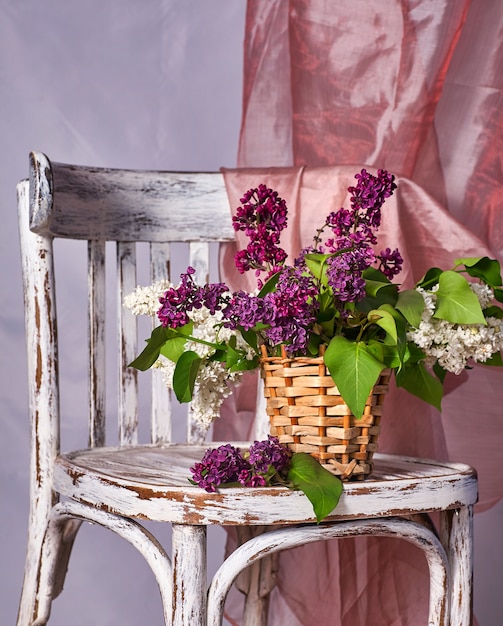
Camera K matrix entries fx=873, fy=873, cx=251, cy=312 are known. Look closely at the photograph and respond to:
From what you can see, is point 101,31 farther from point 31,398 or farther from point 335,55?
point 31,398

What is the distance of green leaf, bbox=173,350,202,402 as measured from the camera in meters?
0.80

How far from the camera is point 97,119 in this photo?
1.71 m

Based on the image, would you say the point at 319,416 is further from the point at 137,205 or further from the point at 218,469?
the point at 137,205

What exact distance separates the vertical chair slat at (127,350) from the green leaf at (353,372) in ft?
1.70

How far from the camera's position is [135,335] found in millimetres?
1211

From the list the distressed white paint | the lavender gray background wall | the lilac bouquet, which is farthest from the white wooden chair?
the lavender gray background wall

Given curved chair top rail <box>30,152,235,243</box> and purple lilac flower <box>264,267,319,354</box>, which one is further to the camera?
curved chair top rail <box>30,152,235,243</box>

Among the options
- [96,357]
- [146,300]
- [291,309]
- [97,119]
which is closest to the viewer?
[291,309]

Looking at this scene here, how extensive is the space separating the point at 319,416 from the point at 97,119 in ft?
3.65

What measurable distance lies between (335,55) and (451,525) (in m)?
0.66

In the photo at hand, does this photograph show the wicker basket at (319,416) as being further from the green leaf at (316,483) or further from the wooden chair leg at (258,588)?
the wooden chair leg at (258,588)

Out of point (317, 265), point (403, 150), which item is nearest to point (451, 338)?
point (317, 265)

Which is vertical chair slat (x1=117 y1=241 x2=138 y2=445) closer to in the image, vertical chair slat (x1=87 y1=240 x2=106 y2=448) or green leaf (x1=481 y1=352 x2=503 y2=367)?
vertical chair slat (x1=87 y1=240 x2=106 y2=448)

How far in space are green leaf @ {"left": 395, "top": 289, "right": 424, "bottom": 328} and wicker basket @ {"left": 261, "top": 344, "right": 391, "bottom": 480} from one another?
72mm
